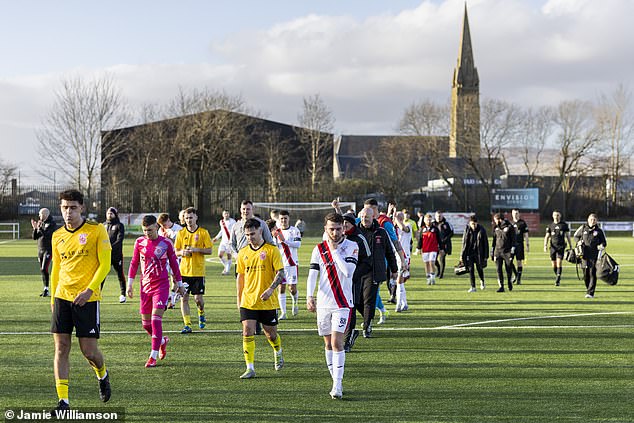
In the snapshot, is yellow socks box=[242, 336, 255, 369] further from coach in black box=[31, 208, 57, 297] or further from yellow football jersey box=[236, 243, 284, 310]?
coach in black box=[31, 208, 57, 297]

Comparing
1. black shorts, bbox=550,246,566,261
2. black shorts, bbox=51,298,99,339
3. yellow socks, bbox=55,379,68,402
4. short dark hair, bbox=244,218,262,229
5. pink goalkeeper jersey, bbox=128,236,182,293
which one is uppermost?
short dark hair, bbox=244,218,262,229

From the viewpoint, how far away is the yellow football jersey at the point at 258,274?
8.67m

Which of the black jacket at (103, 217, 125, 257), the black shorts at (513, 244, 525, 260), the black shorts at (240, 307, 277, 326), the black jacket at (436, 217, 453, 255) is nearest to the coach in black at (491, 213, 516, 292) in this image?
the black shorts at (513, 244, 525, 260)

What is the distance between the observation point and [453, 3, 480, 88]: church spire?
103 meters

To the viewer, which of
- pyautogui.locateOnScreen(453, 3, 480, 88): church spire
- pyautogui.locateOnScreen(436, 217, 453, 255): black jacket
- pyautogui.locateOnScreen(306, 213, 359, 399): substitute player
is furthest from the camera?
pyautogui.locateOnScreen(453, 3, 480, 88): church spire

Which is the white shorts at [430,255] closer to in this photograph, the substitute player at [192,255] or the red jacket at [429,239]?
the red jacket at [429,239]

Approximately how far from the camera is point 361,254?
986 centimetres

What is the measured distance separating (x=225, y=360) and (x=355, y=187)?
50289mm

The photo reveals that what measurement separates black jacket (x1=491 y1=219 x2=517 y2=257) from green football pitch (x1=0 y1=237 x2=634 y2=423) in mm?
3282

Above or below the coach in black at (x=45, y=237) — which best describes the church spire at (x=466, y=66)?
above

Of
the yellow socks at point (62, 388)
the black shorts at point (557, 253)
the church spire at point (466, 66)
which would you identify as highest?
the church spire at point (466, 66)

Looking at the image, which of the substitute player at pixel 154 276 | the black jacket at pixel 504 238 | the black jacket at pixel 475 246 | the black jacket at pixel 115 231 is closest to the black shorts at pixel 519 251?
the black jacket at pixel 504 238

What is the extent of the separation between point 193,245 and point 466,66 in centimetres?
9682

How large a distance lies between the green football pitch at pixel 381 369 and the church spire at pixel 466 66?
90640mm
